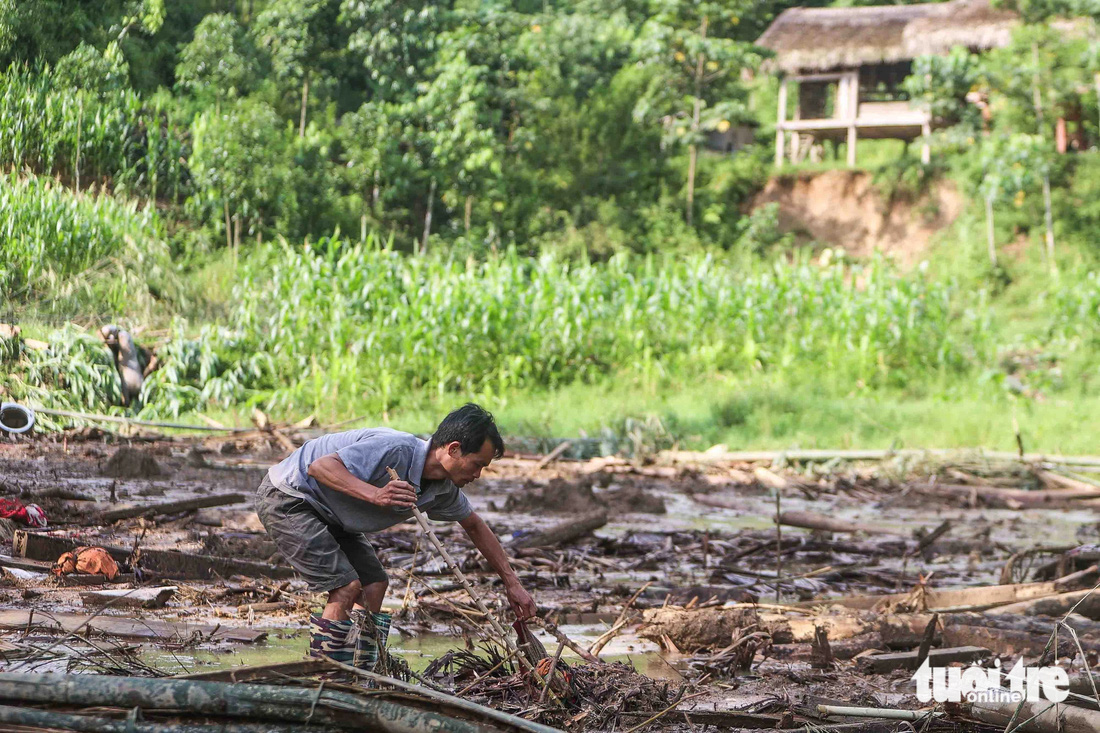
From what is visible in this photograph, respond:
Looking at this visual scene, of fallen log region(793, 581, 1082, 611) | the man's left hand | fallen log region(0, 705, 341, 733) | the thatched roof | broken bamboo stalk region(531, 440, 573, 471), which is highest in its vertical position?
the thatched roof

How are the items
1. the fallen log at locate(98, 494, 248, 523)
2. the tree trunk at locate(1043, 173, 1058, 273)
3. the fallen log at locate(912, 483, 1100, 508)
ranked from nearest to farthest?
the fallen log at locate(98, 494, 248, 523) → the fallen log at locate(912, 483, 1100, 508) → the tree trunk at locate(1043, 173, 1058, 273)

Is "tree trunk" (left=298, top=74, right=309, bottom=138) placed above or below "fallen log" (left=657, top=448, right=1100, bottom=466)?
above

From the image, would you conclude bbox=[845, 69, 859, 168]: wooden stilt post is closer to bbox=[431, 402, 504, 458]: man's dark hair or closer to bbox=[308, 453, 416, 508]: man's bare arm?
bbox=[431, 402, 504, 458]: man's dark hair

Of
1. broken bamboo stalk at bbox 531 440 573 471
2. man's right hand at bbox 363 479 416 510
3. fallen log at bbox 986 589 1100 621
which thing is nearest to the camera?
man's right hand at bbox 363 479 416 510

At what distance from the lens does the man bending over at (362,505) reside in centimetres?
362

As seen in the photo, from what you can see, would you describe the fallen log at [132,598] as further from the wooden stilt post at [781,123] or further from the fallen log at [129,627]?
the wooden stilt post at [781,123]

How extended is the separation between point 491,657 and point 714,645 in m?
1.72

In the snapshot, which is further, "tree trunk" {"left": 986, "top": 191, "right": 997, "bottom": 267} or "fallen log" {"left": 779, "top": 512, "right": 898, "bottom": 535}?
"tree trunk" {"left": 986, "top": 191, "right": 997, "bottom": 267}

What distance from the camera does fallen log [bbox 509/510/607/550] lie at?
702 centimetres

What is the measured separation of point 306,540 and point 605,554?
3.79 meters

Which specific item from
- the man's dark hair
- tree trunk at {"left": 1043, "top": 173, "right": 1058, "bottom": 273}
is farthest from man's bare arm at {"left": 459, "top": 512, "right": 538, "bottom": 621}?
tree trunk at {"left": 1043, "top": 173, "right": 1058, "bottom": 273}

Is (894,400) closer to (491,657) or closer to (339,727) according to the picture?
(491,657)

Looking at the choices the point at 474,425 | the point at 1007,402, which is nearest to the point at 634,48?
the point at 1007,402

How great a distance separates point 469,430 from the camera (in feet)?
11.8
